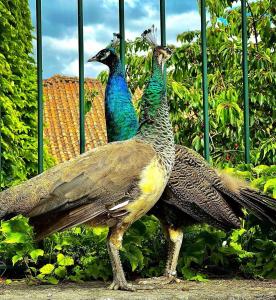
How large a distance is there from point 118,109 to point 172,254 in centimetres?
97

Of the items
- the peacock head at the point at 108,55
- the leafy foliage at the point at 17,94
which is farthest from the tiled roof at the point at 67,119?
the peacock head at the point at 108,55

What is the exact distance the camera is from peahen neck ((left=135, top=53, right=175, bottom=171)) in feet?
9.53

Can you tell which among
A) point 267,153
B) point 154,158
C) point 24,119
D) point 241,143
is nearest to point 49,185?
point 154,158

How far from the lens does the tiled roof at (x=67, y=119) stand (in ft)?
60.5

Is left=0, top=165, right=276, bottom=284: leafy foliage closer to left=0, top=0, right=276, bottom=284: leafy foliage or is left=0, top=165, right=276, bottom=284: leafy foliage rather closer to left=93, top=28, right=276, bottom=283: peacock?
left=0, top=0, right=276, bottom=284: leafy foliage

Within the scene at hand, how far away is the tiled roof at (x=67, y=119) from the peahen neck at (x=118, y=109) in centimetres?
1380

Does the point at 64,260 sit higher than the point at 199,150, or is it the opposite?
the point at 199,150

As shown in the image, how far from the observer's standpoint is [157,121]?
2994mm

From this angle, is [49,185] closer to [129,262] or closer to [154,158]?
[154,158]

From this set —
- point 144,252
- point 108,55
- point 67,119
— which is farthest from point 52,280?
point 67,119

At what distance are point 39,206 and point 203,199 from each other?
0.79 metres

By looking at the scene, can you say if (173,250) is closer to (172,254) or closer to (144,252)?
(172,254)

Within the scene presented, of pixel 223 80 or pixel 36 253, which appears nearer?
pixel 36 253

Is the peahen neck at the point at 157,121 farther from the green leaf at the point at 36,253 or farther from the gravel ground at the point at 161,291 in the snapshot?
the green leaf at the point at 36,253
